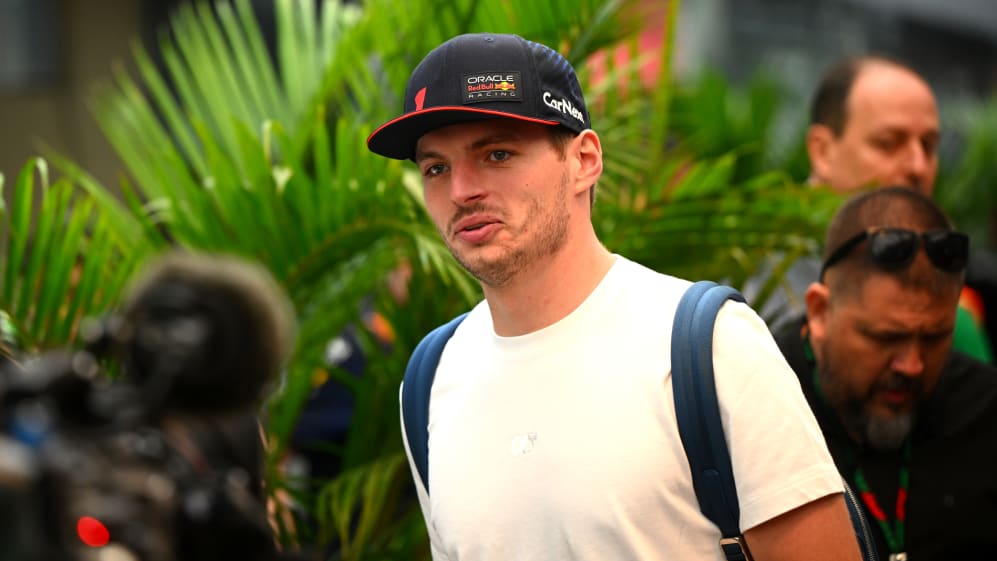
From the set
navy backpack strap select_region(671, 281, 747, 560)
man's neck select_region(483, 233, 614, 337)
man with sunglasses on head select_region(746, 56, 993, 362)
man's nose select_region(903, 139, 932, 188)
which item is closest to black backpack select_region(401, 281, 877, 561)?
navy backpack strap select_region(671, 281, 747, 560)

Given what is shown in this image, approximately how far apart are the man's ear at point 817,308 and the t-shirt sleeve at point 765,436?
3.30 ft

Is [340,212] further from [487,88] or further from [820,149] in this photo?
[820,149]

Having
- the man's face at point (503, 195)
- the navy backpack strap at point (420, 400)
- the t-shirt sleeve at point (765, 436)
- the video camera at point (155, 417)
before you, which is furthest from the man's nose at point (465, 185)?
the video camera at point (155, 417)

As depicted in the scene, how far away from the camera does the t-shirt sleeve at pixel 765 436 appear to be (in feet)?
7.23

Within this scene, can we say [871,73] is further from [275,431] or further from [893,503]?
[275,431]

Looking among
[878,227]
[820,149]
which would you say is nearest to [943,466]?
[878,227]

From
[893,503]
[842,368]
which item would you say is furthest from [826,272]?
[893,503]

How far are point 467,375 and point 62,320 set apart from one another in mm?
1237

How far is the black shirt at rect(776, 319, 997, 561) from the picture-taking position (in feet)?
10.1

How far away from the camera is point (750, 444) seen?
222cm

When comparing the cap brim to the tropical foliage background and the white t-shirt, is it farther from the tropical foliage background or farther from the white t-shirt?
the tropical foliage background

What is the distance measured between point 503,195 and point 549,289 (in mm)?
209

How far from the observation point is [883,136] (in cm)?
455

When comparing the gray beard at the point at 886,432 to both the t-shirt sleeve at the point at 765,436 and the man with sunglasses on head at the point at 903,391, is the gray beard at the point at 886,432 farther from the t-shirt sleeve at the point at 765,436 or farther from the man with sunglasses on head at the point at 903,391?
the t-shirt sleeve at the point at 765,436
